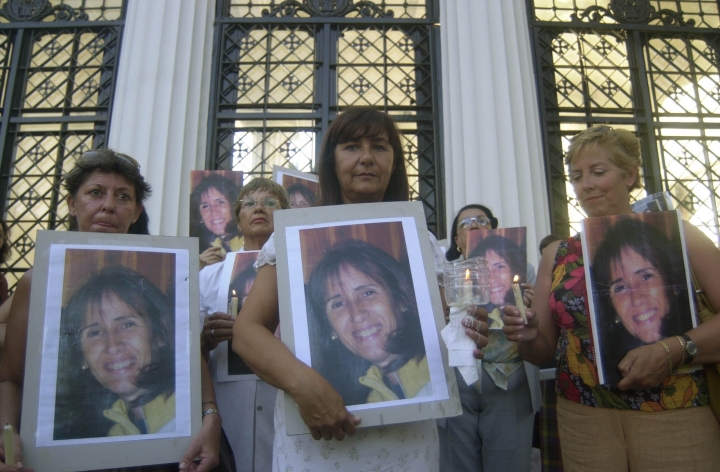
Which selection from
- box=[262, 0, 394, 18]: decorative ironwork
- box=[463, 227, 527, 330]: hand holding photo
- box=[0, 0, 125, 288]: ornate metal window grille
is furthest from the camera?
box=[262, 0, 394, 18]: decorative ironwork

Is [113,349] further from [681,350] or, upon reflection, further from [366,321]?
[681,350]

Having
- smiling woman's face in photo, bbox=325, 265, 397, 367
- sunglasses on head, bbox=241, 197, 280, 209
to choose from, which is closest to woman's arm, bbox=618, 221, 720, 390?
smiling woman's face in photo, bbox=325, 265, 397, 367

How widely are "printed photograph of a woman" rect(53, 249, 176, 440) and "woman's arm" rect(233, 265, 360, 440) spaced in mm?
375

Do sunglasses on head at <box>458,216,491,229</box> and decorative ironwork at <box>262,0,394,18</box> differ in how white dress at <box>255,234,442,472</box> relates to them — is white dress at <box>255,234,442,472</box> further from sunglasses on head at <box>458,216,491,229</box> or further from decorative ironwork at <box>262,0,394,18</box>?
decorative ironwork at <box>262,0,394,18</box>

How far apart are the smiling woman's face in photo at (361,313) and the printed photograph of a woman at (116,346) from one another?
0.58 metres

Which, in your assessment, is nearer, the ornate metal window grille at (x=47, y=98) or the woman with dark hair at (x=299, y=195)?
the woman with dark hair at (x=299, y=195)

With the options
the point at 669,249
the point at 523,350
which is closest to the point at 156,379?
the point at 523,350

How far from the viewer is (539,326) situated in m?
1.98

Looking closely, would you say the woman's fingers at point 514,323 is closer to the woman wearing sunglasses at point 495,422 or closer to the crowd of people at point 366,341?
the crowd of people at point 366,341

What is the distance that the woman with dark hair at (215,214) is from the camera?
374 cm

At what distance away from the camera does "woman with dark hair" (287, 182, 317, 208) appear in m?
3.96

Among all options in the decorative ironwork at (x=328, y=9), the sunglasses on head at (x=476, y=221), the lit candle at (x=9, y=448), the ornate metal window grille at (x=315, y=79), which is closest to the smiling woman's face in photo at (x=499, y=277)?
the sunglasses on head at (x=476, y=221)

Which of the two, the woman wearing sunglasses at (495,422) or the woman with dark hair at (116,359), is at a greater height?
the woman with dark hair at (116,359)

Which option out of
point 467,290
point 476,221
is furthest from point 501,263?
point 467,290
